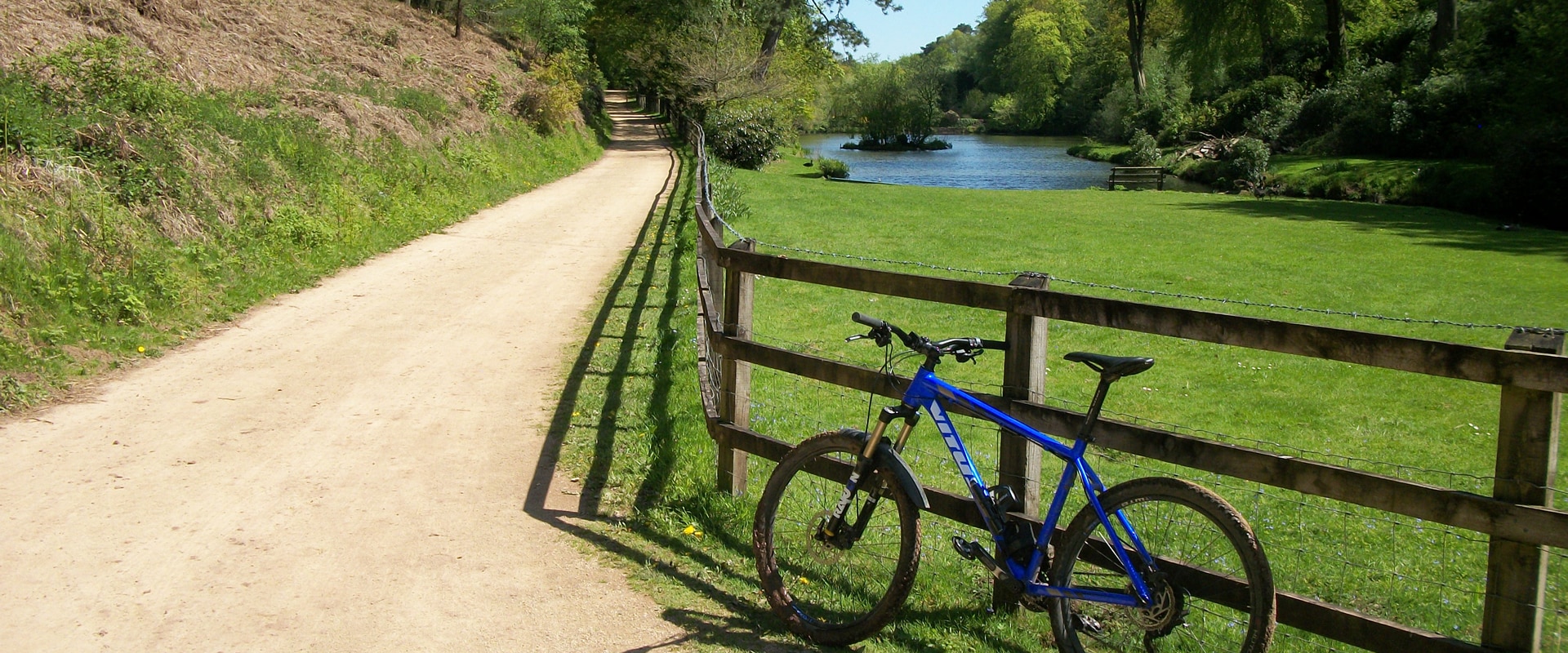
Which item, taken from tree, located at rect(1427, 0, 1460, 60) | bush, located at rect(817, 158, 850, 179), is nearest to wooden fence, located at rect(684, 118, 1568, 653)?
bush, located at rect(817, 158, 850, 179)

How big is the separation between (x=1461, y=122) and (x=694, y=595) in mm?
43980

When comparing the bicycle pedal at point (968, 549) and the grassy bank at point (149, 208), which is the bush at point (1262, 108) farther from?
the bicycle pedal at point (968, 549)

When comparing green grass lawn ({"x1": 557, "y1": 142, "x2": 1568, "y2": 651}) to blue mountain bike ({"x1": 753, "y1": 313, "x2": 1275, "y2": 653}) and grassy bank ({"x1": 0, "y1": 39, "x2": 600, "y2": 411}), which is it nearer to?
blue mountain bike ({"x1": 753, "y1": 313, "x2": 1275, "y2": 653})

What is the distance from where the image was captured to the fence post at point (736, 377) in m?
5.80

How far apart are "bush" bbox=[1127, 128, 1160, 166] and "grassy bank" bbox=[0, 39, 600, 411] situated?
141 feet

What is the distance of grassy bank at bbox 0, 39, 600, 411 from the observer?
9031 millimetres

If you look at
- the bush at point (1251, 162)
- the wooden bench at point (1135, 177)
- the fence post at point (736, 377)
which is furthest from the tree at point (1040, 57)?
the fence post at point (736, 377)

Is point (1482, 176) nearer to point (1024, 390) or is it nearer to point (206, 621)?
point (1024, 390)

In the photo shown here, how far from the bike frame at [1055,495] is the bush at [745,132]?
3650 cm

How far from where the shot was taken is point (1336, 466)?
3592 mm

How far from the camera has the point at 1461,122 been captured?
39844mm

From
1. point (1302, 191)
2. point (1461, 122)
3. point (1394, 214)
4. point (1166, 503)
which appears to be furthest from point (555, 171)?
point (1461, 122)

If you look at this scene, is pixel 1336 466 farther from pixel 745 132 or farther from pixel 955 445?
pixel 745 132

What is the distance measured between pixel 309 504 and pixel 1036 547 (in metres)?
3.95
